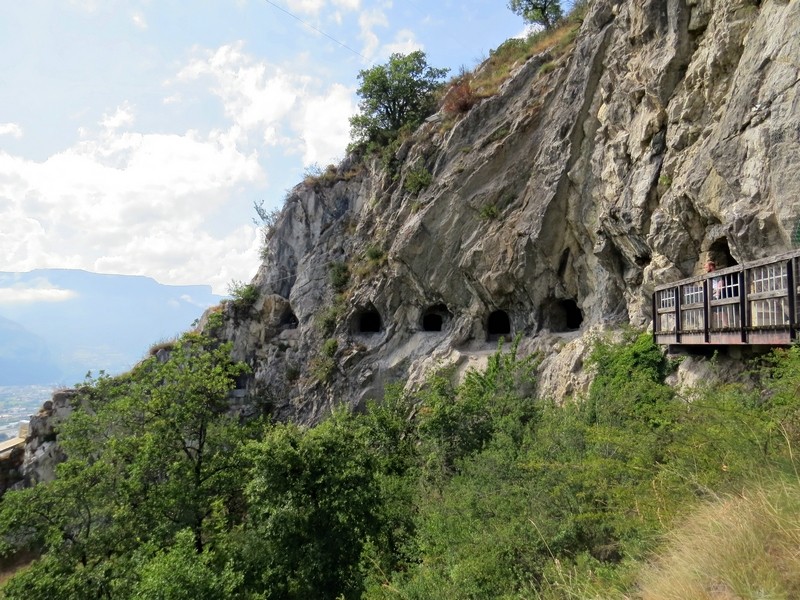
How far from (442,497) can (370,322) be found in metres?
14.0

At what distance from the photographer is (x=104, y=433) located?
12367 mm

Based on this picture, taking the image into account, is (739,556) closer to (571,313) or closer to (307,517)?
(307,517)

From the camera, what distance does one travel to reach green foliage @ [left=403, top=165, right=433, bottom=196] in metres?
21.4

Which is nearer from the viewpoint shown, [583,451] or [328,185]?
[583,451]

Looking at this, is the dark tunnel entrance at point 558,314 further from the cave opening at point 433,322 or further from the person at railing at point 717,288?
the person at railing at point 717,288

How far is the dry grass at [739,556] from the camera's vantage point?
272 centimetres

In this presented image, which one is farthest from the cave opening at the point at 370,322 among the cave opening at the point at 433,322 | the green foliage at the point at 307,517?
the green foliage at the point at 307,517

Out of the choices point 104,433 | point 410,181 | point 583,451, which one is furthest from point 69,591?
point 410,181

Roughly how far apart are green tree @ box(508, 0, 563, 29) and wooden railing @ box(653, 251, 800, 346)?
78.3ft

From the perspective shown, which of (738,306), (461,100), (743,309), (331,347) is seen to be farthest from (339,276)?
(743,309)

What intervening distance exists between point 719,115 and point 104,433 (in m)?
17.7

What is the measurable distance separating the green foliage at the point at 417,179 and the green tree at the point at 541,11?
14.1m

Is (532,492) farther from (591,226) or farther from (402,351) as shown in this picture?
(402,351)

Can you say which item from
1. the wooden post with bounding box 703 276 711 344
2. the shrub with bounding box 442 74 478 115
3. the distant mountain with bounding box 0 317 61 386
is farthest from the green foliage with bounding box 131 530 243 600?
the distant mountain with bounding box 0 317 61 386
